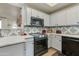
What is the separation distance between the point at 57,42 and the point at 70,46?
1.26 feet

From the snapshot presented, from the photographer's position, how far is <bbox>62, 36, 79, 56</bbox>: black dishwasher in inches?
53.6

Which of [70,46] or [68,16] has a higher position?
[68,16]

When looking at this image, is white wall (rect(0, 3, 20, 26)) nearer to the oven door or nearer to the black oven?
the black oven

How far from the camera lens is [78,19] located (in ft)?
4.72

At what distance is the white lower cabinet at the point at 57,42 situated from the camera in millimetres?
1782

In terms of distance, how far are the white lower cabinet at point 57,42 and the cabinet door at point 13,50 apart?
974 millimetres

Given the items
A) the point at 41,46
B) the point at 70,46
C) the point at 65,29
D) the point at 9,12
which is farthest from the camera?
the point at 65,29

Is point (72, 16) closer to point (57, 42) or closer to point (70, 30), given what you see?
point (70, 30)

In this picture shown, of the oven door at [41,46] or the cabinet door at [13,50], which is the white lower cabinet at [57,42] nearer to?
the oven door at [41,46]

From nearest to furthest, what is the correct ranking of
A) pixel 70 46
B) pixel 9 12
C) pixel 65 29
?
pixel 9 12, pixel 70 46, pixel 65 29

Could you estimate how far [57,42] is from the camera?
1.85 metres

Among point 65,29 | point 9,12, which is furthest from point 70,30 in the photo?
point 9,12

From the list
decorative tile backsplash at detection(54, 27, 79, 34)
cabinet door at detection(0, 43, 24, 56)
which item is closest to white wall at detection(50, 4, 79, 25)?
decorative tile backsplash at detection(54, 27, 79, 34)

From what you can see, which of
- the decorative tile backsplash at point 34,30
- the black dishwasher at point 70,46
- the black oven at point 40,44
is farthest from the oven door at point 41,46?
the black dishwasher at point 70,46
